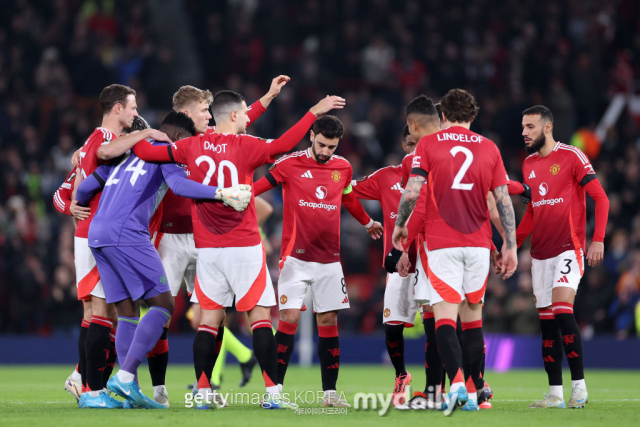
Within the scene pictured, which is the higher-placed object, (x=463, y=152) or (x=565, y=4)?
(x=565, y=4)

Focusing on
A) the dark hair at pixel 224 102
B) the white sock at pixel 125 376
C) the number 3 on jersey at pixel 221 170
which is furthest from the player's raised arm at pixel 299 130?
the white sock at pixel 125 376

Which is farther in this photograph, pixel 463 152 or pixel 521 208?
pixel 521 208

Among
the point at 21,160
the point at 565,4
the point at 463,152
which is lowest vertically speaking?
the point at 463,152

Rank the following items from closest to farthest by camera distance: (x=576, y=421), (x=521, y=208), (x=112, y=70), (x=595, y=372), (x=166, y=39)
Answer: (x=576, y=421) → (x=595, y=372) → (x=521, y=208) → (x=112, y=70) → (x=166, y=39)

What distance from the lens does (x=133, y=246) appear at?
7383 millimetres

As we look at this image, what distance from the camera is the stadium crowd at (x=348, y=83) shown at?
16578mm

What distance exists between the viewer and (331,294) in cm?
830

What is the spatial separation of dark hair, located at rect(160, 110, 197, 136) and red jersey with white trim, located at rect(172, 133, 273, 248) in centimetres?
61

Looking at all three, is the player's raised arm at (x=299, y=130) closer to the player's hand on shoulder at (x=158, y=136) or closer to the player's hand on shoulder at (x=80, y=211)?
the player's hand on shoulder at (x=158, y=136)

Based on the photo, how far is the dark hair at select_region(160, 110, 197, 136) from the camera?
808 centimetres

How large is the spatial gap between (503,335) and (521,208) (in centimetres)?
278

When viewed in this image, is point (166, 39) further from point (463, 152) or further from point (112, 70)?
point (463, 152)

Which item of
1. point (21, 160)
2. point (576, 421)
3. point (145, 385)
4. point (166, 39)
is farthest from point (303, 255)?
point (166, 39)

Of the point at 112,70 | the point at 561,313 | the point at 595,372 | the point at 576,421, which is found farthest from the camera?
the point at 112,70
